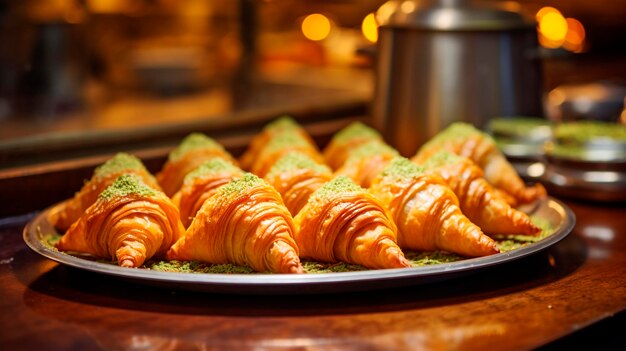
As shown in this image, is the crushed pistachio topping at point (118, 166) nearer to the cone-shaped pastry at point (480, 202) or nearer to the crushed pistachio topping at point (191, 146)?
the crushed pistachio topping at point (191, 146)

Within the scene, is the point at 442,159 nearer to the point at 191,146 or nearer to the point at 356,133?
the point at 356,133

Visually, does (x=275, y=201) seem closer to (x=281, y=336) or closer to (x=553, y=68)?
(x=281, y=336)

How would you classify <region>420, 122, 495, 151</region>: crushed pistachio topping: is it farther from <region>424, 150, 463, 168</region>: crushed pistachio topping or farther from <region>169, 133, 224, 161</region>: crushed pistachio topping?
<region>169, 133, 224, 161</region>: crushed pistachio topping

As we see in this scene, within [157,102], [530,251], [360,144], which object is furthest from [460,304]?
[157,102]

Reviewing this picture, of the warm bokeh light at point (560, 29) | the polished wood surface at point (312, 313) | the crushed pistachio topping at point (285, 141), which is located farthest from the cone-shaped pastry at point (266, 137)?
the warm bokeh light at point (560, 29)

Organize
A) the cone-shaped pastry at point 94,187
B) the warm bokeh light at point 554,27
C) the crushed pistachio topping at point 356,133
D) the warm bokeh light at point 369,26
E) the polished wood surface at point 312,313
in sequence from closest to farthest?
1. the polished wood surface at point 312,313
2. the cone-shaped pastry at point 94,187
3. the crushed pistachio topping at point 356,133
4. the warm bokeh light at point 369,26
5. the warm bokeh light at point 554,27

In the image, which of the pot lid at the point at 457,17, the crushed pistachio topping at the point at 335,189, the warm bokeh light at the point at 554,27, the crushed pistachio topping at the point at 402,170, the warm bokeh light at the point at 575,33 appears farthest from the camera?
the warm bokeh light at the point at 575,33
